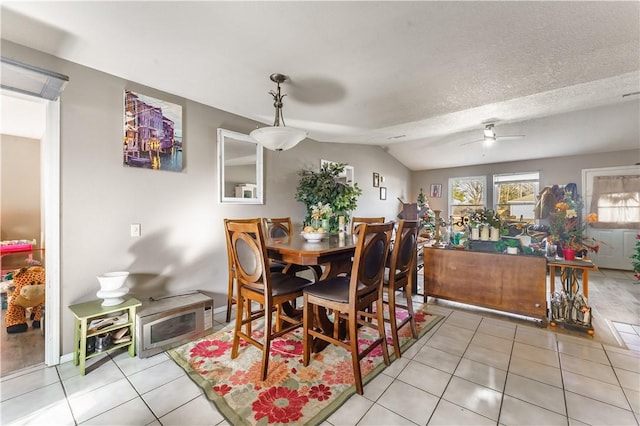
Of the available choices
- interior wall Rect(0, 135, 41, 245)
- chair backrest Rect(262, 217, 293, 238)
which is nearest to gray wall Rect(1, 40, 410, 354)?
chair backrest Rect(262, 217, 293, 238)

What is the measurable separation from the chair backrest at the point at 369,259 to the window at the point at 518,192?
5.58 metres

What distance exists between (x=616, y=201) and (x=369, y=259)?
6.48 meters

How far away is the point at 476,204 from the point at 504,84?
504 centimetres

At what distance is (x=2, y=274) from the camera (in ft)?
11.9

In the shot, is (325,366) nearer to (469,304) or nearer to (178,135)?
(469,304)

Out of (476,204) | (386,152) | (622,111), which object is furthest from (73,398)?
(476,204)

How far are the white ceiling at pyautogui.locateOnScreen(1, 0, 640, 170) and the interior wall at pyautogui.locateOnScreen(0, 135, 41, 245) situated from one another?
3164mm

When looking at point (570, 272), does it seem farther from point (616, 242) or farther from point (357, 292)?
point (616, 242)

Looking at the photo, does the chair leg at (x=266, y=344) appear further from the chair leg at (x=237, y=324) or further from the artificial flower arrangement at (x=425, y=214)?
the artificial flower arrangement at (x=425, y=214)

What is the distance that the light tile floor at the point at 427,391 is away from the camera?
4.97ft

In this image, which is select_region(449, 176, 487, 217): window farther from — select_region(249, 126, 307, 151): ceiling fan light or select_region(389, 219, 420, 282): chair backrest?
select_region(249, 126, 307, 151): ceiling fan light

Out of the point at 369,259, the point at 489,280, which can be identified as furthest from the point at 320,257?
the point at 489,280

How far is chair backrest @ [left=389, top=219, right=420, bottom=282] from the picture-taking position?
2107 millimetres

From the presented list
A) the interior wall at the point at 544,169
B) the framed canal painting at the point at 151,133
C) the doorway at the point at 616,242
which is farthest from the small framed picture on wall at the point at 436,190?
the framed canal painting at the point at 151,133
